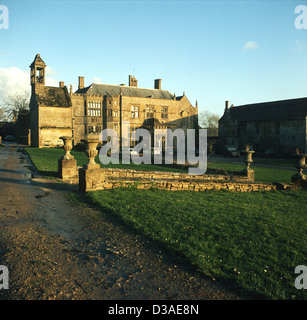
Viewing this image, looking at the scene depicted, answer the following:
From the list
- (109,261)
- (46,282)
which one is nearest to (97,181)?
(109,261)

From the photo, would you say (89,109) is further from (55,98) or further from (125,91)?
(125,91)

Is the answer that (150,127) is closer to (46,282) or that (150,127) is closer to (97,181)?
(97,181)

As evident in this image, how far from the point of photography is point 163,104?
151 ft

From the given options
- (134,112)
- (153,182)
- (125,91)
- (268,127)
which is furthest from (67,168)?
(268,127)

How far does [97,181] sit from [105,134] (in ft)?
105

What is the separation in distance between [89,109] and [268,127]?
28.0 metres

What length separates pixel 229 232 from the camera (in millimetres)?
5887

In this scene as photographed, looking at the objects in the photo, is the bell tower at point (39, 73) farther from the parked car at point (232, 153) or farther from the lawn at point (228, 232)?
the lawn at point (228, 232)

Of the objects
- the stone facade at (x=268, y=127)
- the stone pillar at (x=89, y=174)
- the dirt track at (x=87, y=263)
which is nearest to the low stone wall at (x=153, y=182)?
the stone pillar at (x=89, y=174)

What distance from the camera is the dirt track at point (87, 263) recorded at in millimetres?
3559

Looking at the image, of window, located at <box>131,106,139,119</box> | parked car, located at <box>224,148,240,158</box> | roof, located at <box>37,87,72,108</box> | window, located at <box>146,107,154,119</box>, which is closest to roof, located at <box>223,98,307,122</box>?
parked car, located at <box>224,148,240,158</box>

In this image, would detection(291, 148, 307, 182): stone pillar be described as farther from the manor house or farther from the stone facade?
the manor house

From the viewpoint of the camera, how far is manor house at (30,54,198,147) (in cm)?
3756
